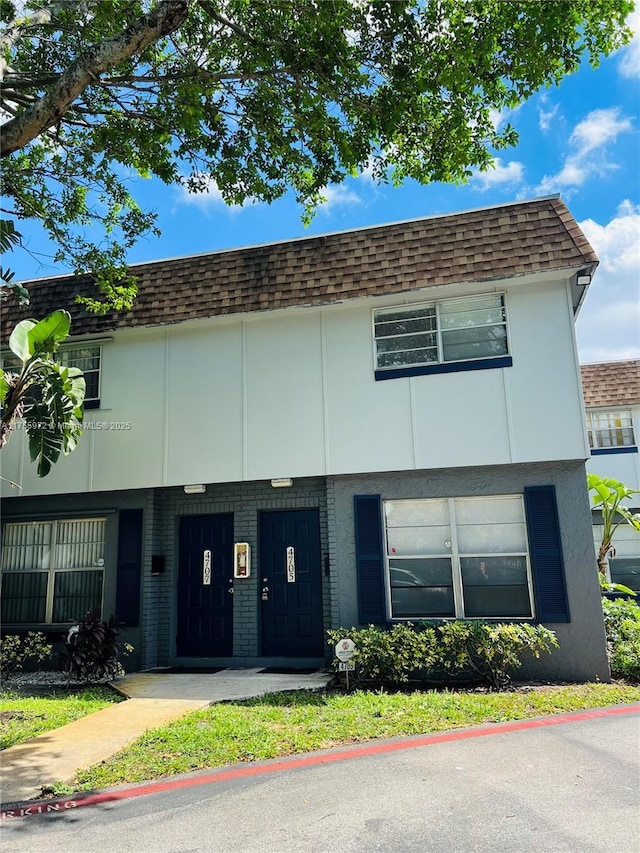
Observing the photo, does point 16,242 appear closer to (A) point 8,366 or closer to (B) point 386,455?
(A) point 8,366

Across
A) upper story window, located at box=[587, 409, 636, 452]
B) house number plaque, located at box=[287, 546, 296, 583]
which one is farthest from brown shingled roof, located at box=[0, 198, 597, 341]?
upper story window, located at box=[587, 409, 636, 452]

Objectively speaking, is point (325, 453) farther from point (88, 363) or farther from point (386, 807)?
point (386, 807)

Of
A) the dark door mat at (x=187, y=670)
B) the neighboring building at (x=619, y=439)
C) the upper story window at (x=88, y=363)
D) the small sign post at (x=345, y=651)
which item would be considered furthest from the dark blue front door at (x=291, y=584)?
the neighboring building at (x=619, y=439)

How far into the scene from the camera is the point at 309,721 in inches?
274

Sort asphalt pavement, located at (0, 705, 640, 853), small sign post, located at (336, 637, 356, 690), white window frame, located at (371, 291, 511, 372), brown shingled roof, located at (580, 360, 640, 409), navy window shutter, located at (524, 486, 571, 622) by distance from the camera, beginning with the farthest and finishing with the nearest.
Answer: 1. brown shingled roof, located at (580, 360, 640, 409)
2. white window frame, located at (371, 291, 511, 372)
3. navy window shutter, located at (524, 486, 571, 622)
4. small sign post, located at (336, 637, 356, 690)
5. asphalt pavement, located at (0, 705, 640, 853)

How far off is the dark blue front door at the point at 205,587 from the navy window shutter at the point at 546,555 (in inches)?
195

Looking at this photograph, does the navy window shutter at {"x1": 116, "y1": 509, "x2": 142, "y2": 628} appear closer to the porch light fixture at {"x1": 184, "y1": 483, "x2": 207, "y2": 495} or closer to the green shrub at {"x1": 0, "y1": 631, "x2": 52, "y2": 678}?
the porch light fixture at {"x1": 184, "y1": 483, "x2": 207, "y2": 495}

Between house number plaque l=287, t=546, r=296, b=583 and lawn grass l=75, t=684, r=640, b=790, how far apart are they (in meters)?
2.62

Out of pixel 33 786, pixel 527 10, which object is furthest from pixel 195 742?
pixel 527 10

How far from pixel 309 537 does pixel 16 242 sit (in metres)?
6.23

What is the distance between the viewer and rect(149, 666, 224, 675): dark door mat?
1030 centimetres

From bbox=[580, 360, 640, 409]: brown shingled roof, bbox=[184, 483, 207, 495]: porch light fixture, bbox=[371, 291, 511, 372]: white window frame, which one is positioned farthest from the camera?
bbox=[580, 360, 640, 409]: brown shingled roof

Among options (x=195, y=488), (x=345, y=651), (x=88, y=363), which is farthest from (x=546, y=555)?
(x=88, y=363)

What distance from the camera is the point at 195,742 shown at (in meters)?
6.29
